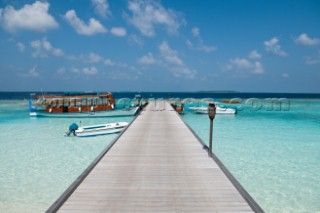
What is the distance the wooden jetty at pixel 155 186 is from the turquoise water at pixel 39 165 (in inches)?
88.5

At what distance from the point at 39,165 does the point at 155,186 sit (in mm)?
7893

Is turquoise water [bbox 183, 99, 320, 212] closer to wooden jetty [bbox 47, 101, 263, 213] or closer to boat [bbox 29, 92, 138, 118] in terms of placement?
wooden jetty [bbox 47, 101, 263, 213]

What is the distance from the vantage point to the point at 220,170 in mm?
7305

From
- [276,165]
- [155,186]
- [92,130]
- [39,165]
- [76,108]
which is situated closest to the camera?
[155,186]

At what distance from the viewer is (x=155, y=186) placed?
619 centimetres

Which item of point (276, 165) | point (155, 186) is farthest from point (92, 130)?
point (155, 186)

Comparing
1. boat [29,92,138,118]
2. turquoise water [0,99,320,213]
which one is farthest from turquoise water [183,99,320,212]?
boat [29,92,138,118]

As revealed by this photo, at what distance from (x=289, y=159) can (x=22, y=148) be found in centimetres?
1439

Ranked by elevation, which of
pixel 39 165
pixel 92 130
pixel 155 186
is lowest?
pixel 39 165

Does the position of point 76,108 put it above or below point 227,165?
above

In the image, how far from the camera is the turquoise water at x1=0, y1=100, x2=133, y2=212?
27.4ft

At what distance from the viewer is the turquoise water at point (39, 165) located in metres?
8.34

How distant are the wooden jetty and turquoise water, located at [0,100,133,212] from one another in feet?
7.38

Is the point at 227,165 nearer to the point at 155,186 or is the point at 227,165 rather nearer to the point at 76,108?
the point at 155,186
